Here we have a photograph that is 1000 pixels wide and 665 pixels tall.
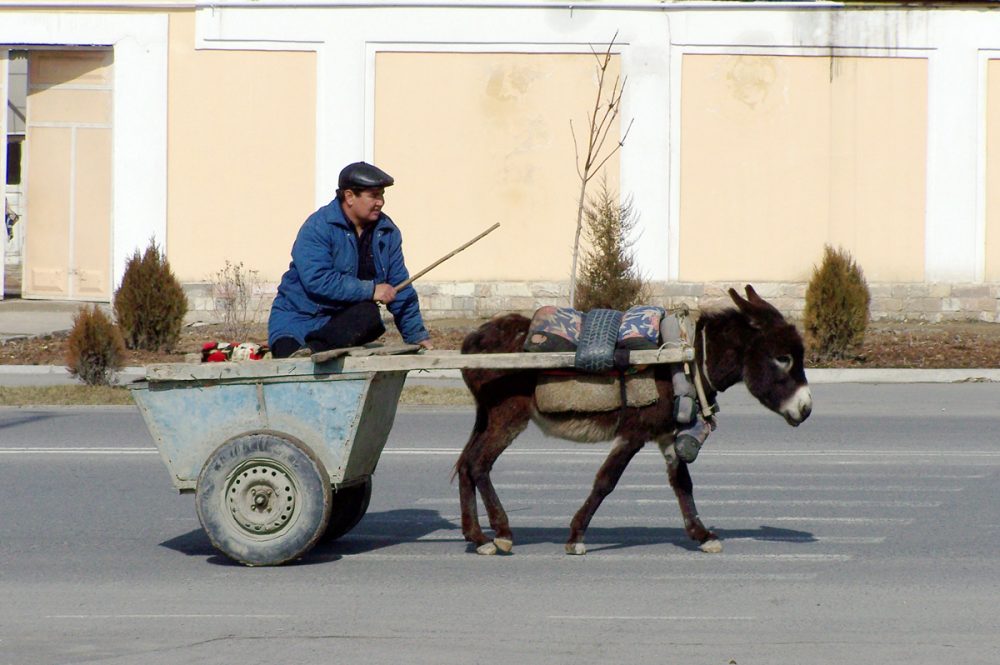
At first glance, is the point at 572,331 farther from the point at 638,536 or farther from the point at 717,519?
the point at 717,519

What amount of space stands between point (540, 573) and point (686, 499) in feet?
3.15

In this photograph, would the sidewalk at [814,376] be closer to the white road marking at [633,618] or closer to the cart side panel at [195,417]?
the cart side panel at [195,417]

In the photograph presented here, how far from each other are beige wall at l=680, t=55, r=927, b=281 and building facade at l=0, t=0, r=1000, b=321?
3 cm

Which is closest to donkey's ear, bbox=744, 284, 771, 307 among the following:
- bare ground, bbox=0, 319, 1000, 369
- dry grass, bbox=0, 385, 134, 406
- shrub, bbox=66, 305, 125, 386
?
dry grass, bbox=0, 385, 134, 406

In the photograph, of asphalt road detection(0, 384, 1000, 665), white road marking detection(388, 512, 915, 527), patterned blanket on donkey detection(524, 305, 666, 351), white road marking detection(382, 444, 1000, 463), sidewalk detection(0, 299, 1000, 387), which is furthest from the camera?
sidewalk detection(0, 299, 1000, 387)

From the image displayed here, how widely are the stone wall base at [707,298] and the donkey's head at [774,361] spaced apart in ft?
51.0

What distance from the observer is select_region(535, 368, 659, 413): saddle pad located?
7512mm

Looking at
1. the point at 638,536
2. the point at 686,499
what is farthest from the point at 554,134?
the point at 686,499

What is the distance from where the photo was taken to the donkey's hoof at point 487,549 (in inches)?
307

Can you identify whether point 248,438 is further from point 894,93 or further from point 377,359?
point 894,93

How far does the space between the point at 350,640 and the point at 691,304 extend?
17366mm

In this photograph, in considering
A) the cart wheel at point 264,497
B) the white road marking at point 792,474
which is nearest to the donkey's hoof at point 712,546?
the cart wheel at point 264,497

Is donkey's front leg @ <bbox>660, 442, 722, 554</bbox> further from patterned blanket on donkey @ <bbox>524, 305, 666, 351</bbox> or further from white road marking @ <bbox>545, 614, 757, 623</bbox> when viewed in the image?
white road marking @ <bbox>545, 614, 757, 623</bbox>

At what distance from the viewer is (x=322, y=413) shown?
7312mm
